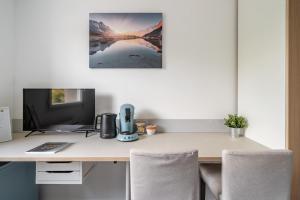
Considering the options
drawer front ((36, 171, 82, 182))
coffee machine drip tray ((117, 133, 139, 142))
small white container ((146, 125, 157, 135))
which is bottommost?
drawer front ((36, 171, 82, 182))

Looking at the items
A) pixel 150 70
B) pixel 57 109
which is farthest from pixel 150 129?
pixel 57 109

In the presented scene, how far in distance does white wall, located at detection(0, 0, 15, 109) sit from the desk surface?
1.45 ft

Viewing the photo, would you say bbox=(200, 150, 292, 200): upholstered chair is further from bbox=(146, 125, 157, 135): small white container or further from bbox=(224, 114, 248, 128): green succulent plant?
bbox=(146, 125, 157, 135): small white container

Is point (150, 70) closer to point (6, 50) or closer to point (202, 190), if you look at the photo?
point (202, 190)

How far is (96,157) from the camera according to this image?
4.19 ft

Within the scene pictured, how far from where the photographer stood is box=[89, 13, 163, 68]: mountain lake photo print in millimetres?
1918

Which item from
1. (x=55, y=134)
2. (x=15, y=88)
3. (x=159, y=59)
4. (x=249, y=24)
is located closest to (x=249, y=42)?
(x=249, y=24)

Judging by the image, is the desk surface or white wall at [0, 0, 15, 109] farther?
white wall at [0, 0, 15, 109]

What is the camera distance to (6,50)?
186 centimetres

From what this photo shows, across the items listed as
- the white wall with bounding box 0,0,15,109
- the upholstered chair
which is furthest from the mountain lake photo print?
the upholstered chair

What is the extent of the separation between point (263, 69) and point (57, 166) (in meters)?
1.82

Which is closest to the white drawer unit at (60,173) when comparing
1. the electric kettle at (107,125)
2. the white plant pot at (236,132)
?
the electric kettle at (107,125)

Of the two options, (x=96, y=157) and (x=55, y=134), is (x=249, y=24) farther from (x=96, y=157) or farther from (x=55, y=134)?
(x=55, y=134)

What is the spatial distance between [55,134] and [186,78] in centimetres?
152
